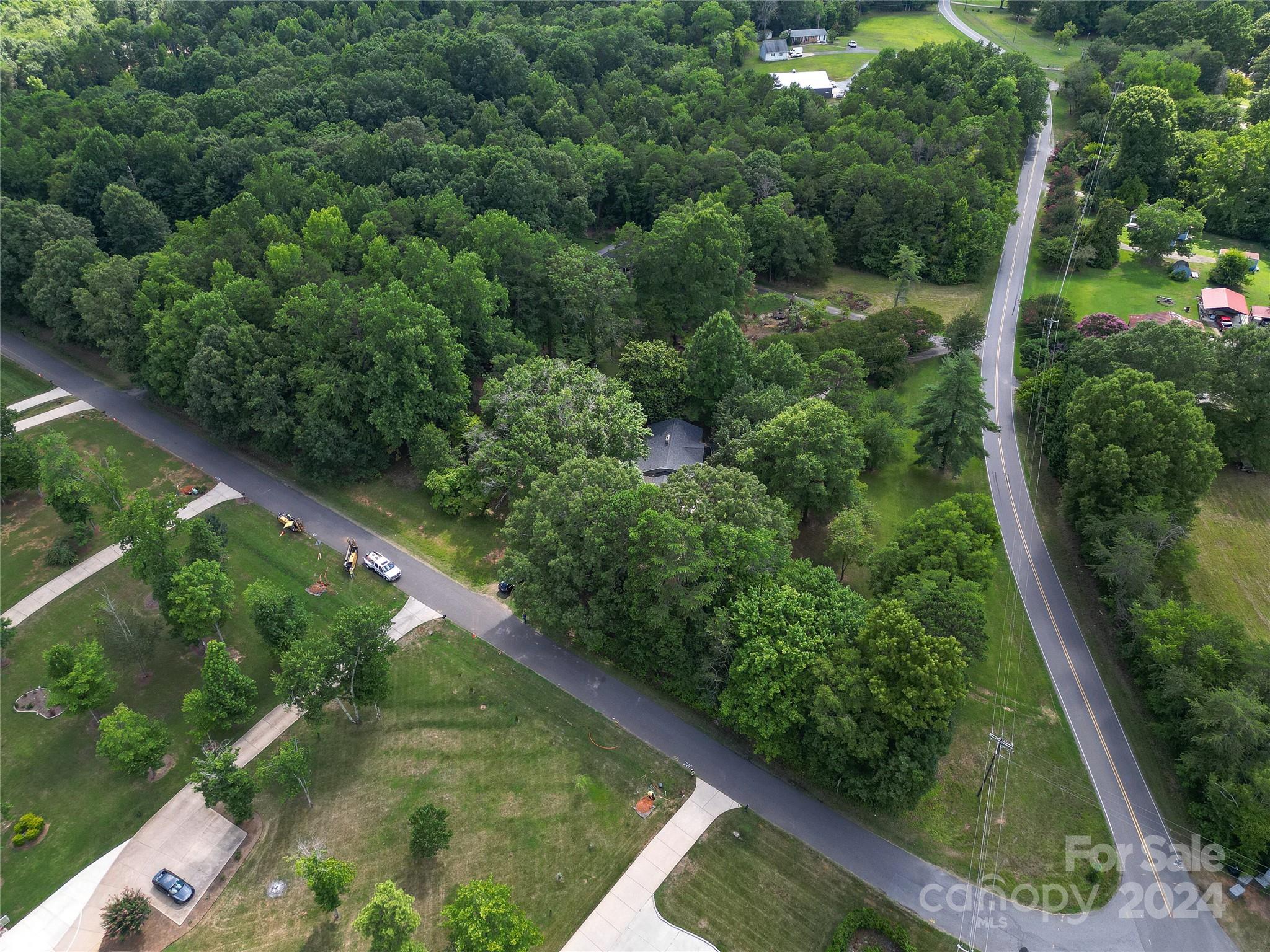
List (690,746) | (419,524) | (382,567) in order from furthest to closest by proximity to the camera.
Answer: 1. (419,524)
2. (382,567)
3. (690,746)

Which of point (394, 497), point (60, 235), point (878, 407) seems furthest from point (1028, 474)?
point (60, 235)

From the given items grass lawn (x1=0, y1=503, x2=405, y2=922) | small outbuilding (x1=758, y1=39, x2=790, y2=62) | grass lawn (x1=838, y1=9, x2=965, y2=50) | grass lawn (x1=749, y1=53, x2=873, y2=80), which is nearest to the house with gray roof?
grass lawn (x1=0, y1=503, x2=405, y2=922)

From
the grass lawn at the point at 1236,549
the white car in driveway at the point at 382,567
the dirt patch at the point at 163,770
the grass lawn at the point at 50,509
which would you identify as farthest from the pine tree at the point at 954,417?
the grass lawn at the point at 50,509

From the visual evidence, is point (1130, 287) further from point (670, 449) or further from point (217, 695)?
point (217, 695)

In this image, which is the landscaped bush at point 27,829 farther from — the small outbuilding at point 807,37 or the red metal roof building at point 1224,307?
the small outbuilding at point 807,37

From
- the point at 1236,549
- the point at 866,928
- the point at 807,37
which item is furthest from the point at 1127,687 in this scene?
the point at 807,37

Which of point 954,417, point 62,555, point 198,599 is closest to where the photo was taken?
point 198,599

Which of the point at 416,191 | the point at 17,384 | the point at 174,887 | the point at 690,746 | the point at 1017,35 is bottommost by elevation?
the point at 690,746

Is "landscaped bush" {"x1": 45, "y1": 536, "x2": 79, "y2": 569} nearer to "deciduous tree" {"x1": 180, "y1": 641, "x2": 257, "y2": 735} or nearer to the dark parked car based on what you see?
"deciduous tree" {"x1": 180, "y1": 641, "x2": 257, "y2": 735}
